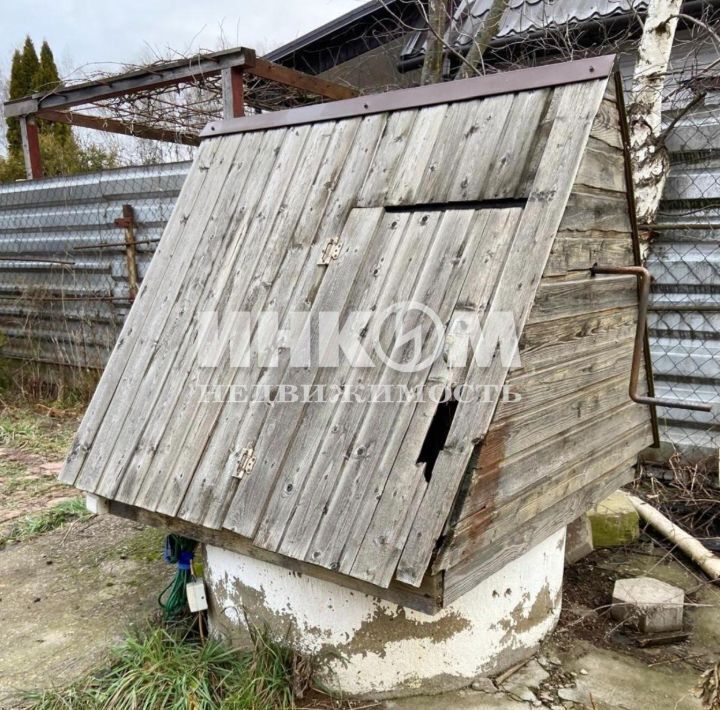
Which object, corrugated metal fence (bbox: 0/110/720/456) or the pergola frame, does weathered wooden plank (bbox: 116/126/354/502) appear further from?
the pergola frame

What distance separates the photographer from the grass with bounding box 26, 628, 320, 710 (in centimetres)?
262

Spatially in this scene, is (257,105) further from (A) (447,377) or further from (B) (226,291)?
(A) (447,377)

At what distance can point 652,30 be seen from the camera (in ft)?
13.9

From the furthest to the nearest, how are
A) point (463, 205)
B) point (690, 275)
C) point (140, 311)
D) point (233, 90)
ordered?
point (233, 90)
point (690, 275)
point (140, 311)
point (463, 205)

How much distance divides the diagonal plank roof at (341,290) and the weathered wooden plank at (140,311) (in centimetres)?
1

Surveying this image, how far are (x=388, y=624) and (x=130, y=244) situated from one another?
530 cm

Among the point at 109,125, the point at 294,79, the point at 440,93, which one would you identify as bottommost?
the point at 440,93

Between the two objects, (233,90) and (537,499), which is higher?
(233,90)

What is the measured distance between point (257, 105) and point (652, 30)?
507cm

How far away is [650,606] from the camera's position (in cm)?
327

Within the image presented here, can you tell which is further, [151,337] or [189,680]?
[151,337]

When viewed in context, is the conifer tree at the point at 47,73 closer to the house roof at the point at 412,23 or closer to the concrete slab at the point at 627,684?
the house roof at the point at 412,23

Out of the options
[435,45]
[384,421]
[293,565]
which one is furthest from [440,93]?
[435,45]

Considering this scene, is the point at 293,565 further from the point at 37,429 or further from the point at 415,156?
the point at 37,429
